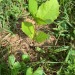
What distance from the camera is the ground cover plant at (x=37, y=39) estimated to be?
1979 millimetres

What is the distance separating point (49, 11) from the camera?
6.56ft

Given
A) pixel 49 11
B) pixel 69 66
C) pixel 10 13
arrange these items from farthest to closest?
1. pixel 10 13
2. pixel 49 11
3. pixel 69 66

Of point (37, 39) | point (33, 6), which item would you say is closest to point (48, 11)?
point (33, 6)

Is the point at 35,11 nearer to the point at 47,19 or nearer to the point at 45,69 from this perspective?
the point at 47,19

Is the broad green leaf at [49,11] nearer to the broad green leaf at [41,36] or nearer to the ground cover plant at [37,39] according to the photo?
the ground cover plant at [37,39]

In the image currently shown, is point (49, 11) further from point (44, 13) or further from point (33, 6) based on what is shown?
point (33, 6)

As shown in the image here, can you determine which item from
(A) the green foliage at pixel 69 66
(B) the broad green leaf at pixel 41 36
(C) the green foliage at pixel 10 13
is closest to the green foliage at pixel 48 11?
(B) the broad green leaf at pixel 41 36

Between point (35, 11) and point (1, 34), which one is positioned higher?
point (35, 11)

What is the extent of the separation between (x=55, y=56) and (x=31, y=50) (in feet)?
0.77

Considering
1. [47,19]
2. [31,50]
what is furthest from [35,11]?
[31,50]

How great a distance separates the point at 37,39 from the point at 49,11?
0.86ft

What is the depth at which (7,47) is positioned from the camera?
220 cm

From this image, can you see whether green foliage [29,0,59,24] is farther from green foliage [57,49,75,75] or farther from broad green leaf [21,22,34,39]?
green foliage [57,49,75,75]

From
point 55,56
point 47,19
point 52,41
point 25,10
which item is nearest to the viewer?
point 47,19
